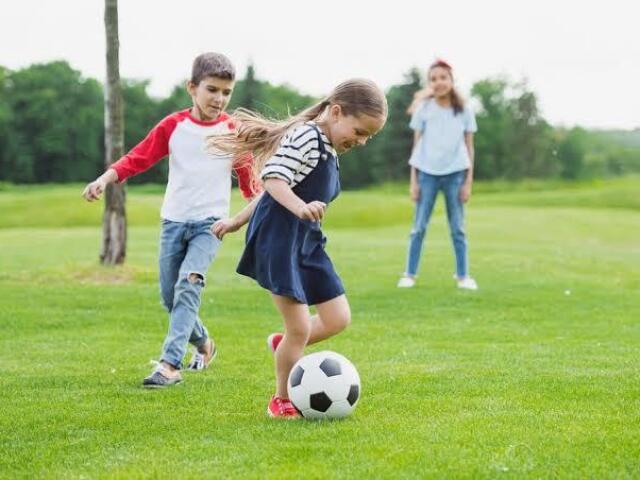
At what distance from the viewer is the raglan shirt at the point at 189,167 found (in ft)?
20.5

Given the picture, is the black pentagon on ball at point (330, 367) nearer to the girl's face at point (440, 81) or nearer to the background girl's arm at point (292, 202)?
the background girl's arm at point (292, 202)

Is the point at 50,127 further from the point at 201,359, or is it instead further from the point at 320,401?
the point at 320,401

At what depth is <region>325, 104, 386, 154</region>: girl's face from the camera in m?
4.88

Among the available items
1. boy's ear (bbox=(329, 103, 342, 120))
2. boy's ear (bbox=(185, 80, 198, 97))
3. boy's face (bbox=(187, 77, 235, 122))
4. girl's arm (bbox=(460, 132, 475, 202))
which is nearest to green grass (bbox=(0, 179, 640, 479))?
girl's arm (bbox=(460, 132, 475, 202))

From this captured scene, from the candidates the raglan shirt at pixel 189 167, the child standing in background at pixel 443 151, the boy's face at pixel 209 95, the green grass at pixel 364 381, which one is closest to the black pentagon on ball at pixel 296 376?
the green grass at pixel 364 381

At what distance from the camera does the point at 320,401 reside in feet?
15.9

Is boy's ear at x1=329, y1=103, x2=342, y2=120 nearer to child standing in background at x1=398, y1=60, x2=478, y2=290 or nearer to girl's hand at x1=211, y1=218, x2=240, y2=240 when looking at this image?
girl's hand at x1=211, y1=218, x2=240, y2=240

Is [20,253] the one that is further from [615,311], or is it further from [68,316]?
[615,311]

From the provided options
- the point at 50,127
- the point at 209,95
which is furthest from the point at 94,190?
the point at 50,127

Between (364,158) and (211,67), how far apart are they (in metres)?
72.1

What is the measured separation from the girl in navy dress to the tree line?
60.6m

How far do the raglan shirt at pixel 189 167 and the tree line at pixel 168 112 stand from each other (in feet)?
195

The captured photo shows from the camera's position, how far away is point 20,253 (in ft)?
A: 56.2

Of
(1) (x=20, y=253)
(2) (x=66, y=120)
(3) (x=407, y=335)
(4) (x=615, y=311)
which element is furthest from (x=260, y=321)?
(2) (x=66, y=120)
